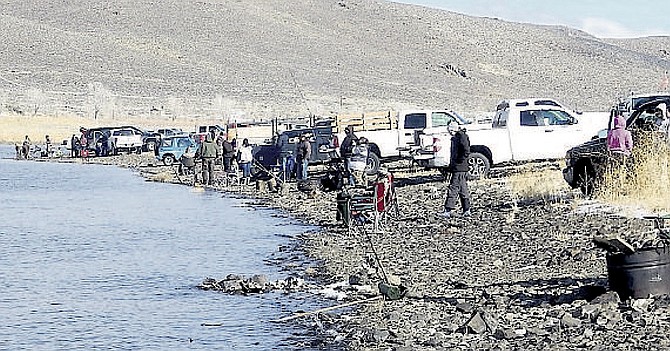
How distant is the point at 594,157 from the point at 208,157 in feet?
51.8

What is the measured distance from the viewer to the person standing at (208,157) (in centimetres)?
3571

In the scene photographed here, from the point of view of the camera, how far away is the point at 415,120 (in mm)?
36062

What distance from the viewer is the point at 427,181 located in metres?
31.1

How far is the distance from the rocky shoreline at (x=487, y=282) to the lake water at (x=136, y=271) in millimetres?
805

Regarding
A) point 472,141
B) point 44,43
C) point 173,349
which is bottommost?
point 173,349

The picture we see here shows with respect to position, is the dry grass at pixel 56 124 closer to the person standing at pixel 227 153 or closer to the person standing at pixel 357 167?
the person standing at pixel 227 153

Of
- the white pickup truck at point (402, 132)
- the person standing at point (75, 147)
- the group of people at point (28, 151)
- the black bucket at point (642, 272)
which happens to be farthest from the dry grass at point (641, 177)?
the person standing at point (75, 147)

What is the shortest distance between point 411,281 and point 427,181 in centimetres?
1646

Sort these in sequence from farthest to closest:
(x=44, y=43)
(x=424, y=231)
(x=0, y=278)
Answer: (x=44, y=43), (x=424, y=231), (x=0, y=278)

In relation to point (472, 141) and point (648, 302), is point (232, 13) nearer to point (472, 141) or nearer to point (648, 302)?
point (472, 141)

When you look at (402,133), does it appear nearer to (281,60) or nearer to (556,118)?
(556,118)

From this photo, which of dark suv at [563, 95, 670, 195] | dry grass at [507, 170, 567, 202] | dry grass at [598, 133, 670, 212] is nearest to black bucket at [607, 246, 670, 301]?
dry grass at [598, 133, 670, 212]

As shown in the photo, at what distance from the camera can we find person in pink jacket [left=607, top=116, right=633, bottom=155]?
21.1m

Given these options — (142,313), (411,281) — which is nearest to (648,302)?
(411,281)
